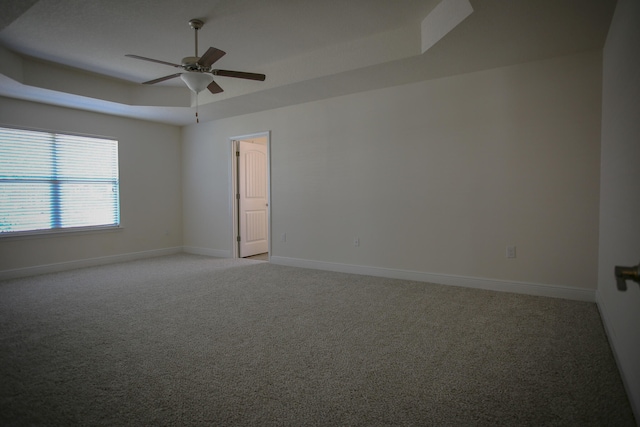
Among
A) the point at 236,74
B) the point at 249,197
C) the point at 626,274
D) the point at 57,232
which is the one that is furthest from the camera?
the point at 249,197

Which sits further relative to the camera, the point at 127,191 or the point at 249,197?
the point at 249,197

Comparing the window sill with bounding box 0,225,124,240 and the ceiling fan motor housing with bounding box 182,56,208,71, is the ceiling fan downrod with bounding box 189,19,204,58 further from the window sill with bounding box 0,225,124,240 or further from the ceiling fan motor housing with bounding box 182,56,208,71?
the window sill with bounding box 0,225,124,240

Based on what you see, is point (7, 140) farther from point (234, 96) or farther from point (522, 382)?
point (522, 382)

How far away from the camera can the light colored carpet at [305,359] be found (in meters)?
1.67

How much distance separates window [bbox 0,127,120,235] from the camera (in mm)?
4543

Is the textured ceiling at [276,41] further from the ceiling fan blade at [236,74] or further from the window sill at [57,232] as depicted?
the window sill at [57,232]

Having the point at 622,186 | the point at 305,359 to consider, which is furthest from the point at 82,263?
the point at 622,186

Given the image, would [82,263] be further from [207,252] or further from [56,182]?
[207,252]

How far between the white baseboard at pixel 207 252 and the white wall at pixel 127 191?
26 cm

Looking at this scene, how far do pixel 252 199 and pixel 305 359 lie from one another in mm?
4478

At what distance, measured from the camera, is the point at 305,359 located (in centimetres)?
221

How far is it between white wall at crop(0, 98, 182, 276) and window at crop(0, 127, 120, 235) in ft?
0.47

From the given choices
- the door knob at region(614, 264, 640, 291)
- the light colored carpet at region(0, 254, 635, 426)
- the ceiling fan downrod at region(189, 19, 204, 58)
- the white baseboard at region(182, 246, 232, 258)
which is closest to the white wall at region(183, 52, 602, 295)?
the light colored carpet at region(0, 254, 635, 426)

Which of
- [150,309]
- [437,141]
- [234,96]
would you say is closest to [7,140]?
[234,96]
